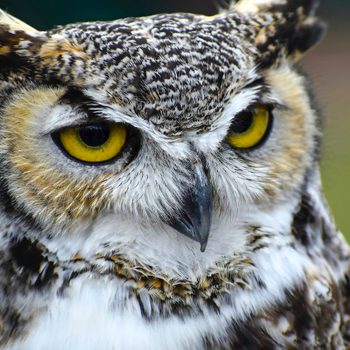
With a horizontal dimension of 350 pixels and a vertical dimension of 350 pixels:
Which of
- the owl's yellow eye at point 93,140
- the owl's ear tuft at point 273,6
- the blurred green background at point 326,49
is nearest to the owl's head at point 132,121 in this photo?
the owl's yellow eye at point 93,140

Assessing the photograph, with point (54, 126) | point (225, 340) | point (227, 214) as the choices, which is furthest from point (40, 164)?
point (225, 340)

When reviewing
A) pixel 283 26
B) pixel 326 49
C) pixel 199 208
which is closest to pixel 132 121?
pixel 199 208

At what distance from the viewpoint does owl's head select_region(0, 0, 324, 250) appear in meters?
1.62

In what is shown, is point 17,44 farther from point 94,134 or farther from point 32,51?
point 94,134

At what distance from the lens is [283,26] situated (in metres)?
1.88

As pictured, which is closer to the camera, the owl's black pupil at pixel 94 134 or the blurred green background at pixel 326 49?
the owl's black pupil at pixel 94 134

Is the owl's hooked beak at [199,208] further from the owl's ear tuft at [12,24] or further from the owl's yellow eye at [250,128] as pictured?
the owl's ear tuft at [12,24]

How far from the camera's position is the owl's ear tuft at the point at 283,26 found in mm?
1806

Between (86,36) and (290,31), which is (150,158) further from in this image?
(290,31)

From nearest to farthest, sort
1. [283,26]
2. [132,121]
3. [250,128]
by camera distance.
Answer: [132,121]
[250,128]
[283,26]

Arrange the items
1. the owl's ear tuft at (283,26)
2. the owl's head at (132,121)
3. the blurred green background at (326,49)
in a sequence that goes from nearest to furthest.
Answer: the owl's head at (132,121), the owl's ear tuft at (283,26), the blurred green background at (326,49)

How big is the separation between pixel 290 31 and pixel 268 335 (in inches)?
26.7

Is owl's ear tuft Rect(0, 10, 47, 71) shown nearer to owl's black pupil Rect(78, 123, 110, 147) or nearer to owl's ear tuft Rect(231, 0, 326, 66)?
owl's black pupil Rect(78, 123, 110, 147)

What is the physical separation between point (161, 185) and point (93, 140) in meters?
0.17
